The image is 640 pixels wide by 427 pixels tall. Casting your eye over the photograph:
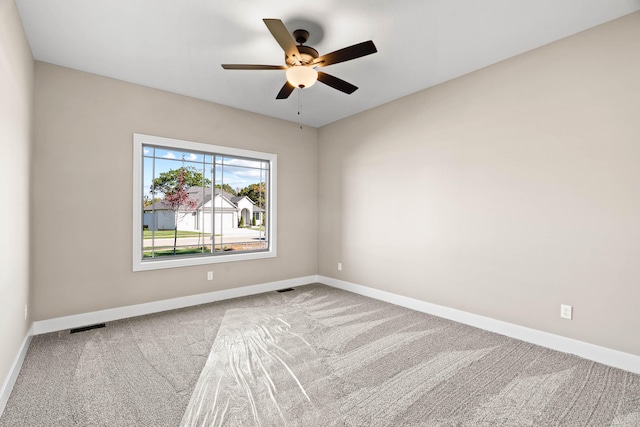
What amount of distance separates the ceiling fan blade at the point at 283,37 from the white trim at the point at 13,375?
9.61 feet

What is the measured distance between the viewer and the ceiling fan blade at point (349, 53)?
2193mm

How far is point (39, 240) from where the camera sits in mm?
3080

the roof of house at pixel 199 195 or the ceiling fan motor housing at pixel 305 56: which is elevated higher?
the ceiling fan motor housing at pixel 305 56

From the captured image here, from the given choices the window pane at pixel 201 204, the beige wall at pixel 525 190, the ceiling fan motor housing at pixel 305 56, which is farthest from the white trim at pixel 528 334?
the ceiling fan motor housing at pixel 305 56

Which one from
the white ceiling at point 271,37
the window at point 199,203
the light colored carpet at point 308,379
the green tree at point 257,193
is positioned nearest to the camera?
the light colored carpet at point 308,379

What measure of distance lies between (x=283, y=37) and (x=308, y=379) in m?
2.52

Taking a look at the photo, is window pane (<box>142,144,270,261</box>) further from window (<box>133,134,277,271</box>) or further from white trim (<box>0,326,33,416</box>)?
white trim (<box>0,326,33,416</box>)

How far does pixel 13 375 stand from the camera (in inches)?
86.4

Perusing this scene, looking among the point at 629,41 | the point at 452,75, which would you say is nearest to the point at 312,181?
the point at 452,75

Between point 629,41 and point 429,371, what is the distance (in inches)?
121

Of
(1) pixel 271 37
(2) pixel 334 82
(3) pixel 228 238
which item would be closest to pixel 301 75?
(2) pixel 334 82

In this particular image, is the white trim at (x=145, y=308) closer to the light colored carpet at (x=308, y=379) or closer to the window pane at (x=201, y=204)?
the light colored carpet at (x=308, y=379)

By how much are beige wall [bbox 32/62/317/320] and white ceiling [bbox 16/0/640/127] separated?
0.31 meters

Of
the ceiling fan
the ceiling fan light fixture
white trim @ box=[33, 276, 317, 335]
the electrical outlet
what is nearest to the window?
white trim @ box=[33, 276, 317, 335]
